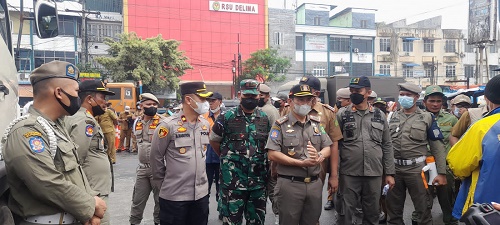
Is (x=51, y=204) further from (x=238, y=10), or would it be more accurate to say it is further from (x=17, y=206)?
(x=238, y=10)

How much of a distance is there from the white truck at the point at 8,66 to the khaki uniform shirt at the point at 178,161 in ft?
3.99

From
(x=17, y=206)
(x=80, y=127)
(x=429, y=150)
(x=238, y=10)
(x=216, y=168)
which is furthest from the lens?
(x=238, y=10)

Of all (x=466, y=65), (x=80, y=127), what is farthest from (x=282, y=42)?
(x=80, y=127)

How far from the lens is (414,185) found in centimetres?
443

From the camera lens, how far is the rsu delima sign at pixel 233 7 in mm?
40938

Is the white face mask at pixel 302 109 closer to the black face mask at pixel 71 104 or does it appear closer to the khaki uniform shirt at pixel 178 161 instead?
the khaki uniform shirt at pixel 178 161

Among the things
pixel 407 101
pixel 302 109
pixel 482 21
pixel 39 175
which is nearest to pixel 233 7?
pixel 482 21

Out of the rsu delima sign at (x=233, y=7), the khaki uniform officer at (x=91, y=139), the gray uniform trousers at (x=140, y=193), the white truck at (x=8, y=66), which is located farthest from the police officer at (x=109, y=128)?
the rsu delima sign at (x=233, y=7)

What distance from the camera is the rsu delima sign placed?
40.9 metres

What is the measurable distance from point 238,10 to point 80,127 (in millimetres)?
40261

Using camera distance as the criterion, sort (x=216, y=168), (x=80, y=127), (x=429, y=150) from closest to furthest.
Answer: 1. (x=80, y=127)
2. (x=429, y=150)
3. (x=216, y=168)

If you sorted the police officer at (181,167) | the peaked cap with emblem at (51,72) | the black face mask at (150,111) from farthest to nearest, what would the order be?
the black face mask at (150,111) → the police officer at (181,167) → the peaked cap with emblem at (51,72)

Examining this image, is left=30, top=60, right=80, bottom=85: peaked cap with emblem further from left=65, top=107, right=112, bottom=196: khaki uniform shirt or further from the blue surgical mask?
the blue surgical mask

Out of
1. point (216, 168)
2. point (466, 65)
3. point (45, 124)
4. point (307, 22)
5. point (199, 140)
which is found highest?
point (307, 22)
